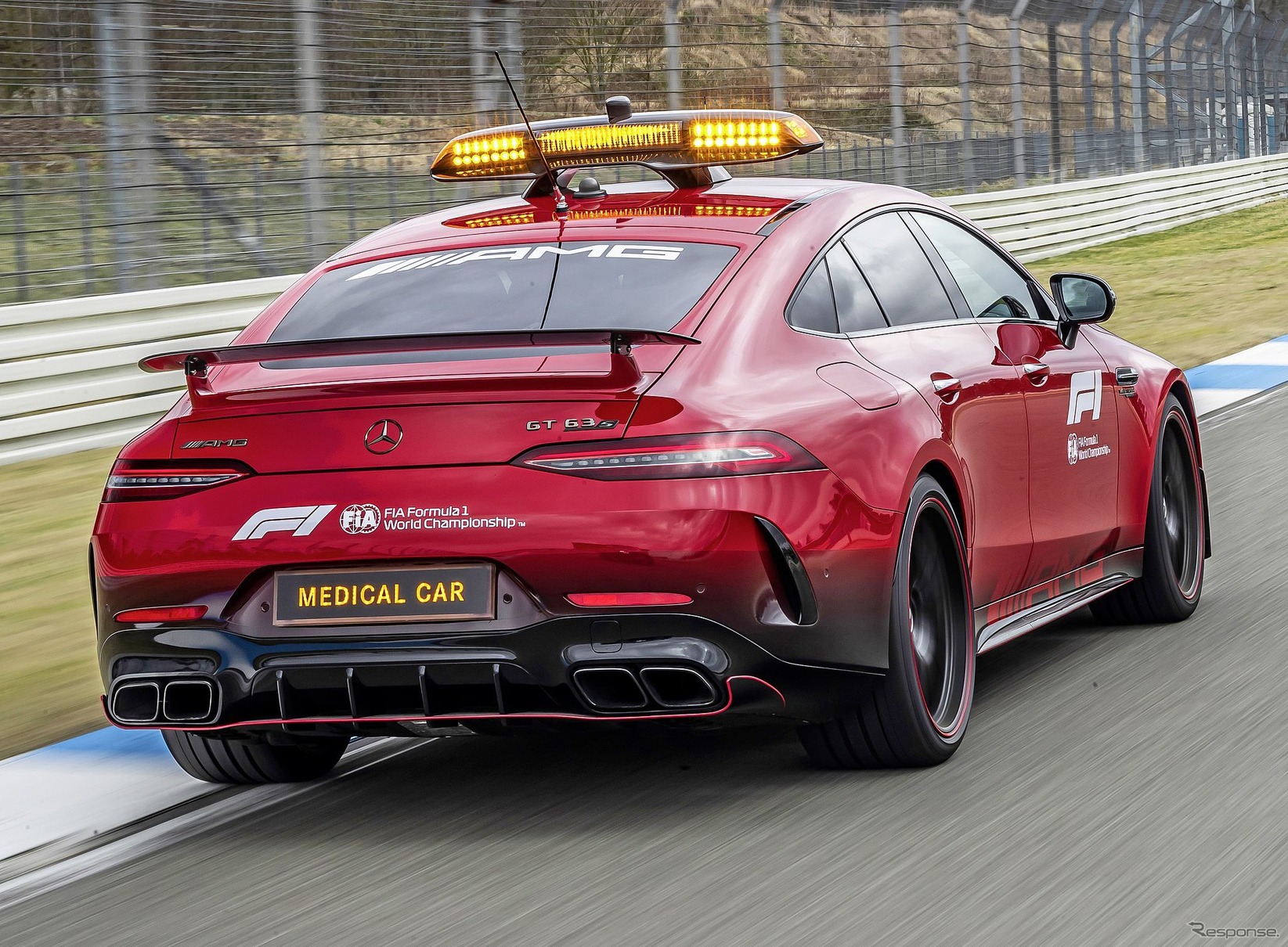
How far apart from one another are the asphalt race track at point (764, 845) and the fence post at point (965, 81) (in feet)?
60.9

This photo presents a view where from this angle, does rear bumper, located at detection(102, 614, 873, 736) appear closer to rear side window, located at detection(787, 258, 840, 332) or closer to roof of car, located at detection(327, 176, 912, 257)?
rear side window, located at detection(787, 258, 840, 332)

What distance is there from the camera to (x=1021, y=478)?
19.9 ft

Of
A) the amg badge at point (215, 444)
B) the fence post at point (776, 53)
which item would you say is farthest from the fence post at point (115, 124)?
the fence post at point (776, 53)

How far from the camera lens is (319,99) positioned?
13648 millimetres

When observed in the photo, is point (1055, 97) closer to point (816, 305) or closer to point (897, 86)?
point (897, 86)

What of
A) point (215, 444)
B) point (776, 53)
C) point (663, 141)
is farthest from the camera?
point (776, 53)

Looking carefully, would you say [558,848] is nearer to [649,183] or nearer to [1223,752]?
[1223,752]

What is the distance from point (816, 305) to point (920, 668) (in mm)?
975

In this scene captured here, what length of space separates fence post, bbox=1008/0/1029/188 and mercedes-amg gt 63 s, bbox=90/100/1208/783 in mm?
20741

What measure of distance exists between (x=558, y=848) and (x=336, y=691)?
0.62 metres

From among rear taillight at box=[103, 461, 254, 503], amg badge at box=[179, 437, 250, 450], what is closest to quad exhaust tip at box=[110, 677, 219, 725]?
rear taillight at box=[103, 461, 254, 503]

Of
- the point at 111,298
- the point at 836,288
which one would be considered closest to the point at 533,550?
the point at 836,288

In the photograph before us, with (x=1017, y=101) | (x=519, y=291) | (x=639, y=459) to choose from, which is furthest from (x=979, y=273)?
(x=1017, y=101)

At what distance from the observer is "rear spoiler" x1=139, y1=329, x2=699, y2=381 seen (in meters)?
4.68
